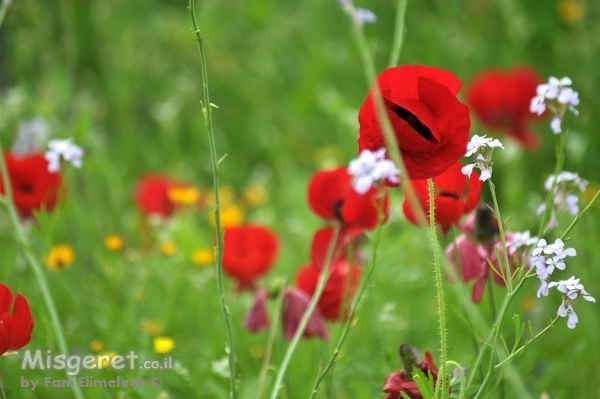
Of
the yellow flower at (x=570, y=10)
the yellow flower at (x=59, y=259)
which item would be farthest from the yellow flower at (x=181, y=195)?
the yellow flower at (x=570, y=10)

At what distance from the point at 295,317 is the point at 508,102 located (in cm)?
106

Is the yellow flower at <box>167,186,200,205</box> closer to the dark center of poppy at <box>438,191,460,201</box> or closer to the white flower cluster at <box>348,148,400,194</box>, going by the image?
the dark center of poppy at <box>438,191,460,201</box>

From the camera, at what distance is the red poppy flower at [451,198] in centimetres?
84

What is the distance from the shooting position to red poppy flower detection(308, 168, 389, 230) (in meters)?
0.98

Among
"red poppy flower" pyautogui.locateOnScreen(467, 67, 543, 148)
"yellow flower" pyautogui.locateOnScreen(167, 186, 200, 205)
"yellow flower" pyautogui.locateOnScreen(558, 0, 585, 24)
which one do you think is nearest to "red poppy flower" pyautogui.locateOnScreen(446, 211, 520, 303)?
"yellow flower" pyautogui.locateOnScreen(167, 186, 200, 205)

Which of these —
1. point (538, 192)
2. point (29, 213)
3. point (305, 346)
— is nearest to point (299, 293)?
point (305, 346)

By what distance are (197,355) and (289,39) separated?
5.39 ft

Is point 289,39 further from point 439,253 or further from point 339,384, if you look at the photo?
point 439,253

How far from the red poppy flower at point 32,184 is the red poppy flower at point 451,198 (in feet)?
1.93

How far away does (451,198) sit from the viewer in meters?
0.85

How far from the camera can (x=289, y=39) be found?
2.71m

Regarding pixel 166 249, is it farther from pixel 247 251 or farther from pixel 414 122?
pixel 414 122

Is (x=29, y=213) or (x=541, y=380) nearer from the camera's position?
(x=541, y=380)

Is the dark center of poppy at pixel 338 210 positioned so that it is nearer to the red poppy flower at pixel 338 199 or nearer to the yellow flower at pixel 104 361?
the red poppy flower at pixel 338 199
